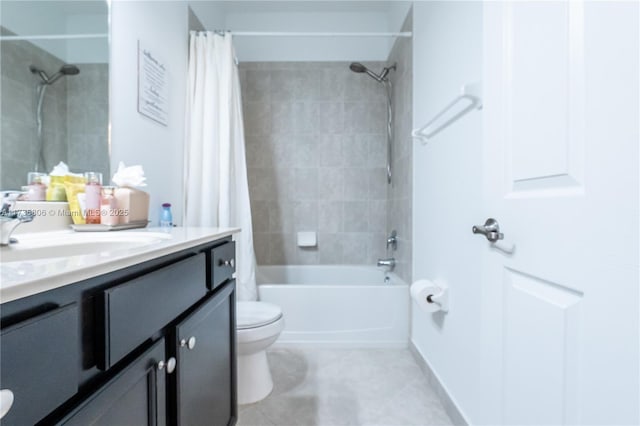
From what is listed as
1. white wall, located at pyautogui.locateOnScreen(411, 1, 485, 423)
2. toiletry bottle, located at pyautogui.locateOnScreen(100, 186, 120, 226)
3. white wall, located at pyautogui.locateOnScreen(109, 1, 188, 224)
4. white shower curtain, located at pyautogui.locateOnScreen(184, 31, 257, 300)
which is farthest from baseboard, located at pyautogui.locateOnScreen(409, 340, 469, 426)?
white wall, located at pyautogui.locateOnScreen(109, 1, 188, 224)

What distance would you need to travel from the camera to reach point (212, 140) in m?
1.89

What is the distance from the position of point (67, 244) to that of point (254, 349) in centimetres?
92

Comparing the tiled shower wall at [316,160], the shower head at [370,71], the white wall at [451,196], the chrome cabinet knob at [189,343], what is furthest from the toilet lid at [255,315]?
the shower head at [370,71]

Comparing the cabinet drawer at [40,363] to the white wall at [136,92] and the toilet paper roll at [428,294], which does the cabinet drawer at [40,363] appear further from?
the toilet paper roll at [428,294]

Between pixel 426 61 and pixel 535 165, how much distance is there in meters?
1.25

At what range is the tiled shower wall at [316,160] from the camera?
8.90ft

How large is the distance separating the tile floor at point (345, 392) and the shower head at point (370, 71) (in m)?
2.17

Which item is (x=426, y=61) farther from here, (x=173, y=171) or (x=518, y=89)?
(x=173, y=171)

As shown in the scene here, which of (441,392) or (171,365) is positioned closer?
(171,365)

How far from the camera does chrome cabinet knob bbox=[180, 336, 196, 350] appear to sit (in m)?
0.73

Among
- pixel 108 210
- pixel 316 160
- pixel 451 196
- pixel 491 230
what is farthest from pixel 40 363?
pixel 316 160

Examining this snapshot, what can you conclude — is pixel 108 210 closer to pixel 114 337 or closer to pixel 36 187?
pixel 36 187

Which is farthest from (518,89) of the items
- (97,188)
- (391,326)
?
(391,326)

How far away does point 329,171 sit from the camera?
274 centimetres
